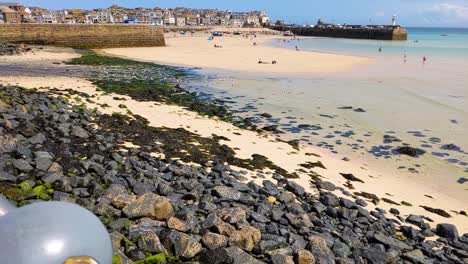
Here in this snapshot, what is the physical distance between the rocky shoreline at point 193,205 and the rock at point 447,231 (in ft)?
0.05

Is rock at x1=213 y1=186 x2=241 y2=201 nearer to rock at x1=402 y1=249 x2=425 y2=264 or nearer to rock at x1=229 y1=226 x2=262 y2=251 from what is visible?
rock at x1=229 y1=226 x2=262 y2=251

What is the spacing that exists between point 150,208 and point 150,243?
696mm

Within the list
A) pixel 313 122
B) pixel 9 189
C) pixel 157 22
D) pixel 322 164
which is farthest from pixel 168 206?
pixel 157 22

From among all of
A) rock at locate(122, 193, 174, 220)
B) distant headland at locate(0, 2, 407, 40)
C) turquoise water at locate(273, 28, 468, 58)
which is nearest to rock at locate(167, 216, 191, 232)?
rock at locate(122, 193, 174, 220)

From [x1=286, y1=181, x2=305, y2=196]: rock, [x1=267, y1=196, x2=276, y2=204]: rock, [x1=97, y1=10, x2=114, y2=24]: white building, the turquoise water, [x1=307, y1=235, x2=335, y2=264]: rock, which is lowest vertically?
[x1=286, y1=181, x2=305, y2=196]: rock

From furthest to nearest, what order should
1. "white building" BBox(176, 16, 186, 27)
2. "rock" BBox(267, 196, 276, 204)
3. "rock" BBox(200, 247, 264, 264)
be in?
"white building" BBox(176, 16, 186, 27) < "rock" BBox(267, 196, 276, 204) < "rock" BBox(200, 247, 264, 264)

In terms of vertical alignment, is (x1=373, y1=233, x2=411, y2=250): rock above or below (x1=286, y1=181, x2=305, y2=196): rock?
below

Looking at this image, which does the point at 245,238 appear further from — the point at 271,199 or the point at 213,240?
the point at 271,199

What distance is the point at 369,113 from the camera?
1491 centimetres

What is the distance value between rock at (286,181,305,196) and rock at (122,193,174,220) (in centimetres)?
267

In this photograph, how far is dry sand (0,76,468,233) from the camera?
7.56 m

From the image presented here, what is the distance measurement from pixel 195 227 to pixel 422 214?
427 cm

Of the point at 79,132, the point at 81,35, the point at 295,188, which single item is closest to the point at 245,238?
the point at 295,188

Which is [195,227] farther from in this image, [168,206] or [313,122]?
[313,122]
